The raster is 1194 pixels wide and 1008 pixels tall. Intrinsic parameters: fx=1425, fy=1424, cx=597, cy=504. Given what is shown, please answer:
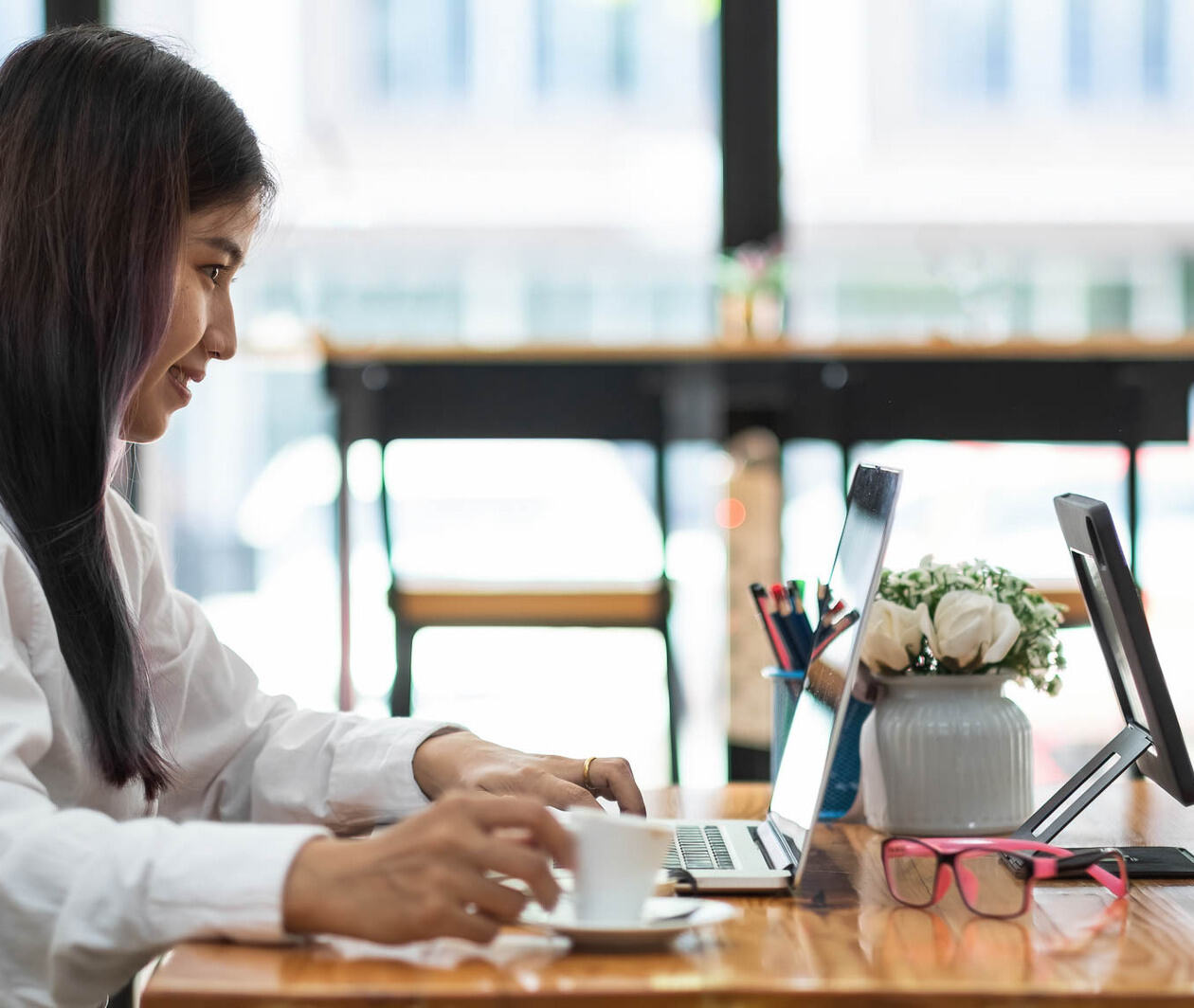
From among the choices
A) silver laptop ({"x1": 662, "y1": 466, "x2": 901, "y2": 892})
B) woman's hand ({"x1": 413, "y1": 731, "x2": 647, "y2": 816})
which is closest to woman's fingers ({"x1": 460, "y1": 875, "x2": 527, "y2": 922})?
silver laptop ({"x1": 662, "y1": 466, "x2": 901, "y2": 892})

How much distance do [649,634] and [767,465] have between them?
0.48m

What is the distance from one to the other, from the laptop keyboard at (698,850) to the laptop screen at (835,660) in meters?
0.05

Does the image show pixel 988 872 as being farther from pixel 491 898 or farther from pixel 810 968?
pixel 491 898

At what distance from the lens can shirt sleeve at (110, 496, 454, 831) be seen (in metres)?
1.16

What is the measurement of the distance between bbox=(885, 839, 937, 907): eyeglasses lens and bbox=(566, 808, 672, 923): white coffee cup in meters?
0.19

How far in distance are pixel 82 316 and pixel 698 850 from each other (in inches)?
22.6

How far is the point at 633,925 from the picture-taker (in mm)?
759

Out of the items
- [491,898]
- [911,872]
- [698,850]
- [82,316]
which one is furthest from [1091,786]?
[82,316]

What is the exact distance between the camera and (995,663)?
1.08 meters

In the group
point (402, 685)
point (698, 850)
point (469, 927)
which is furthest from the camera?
point (402, 685)

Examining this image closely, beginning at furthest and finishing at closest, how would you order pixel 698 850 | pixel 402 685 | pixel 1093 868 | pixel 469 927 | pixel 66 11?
pixel 66 11 → pixel 402 685 → pixel 698 850 → pixel 1093 868 → pixel 469 927

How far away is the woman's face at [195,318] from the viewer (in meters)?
1.09

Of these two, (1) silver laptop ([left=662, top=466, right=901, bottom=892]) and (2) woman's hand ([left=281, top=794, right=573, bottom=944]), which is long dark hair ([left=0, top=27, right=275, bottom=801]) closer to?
(2) woman's hand ([left=281, top=794, right=573, bottom=944])

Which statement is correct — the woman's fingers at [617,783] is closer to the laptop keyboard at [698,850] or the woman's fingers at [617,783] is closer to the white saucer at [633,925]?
the laptop keyboard at [698,850]
